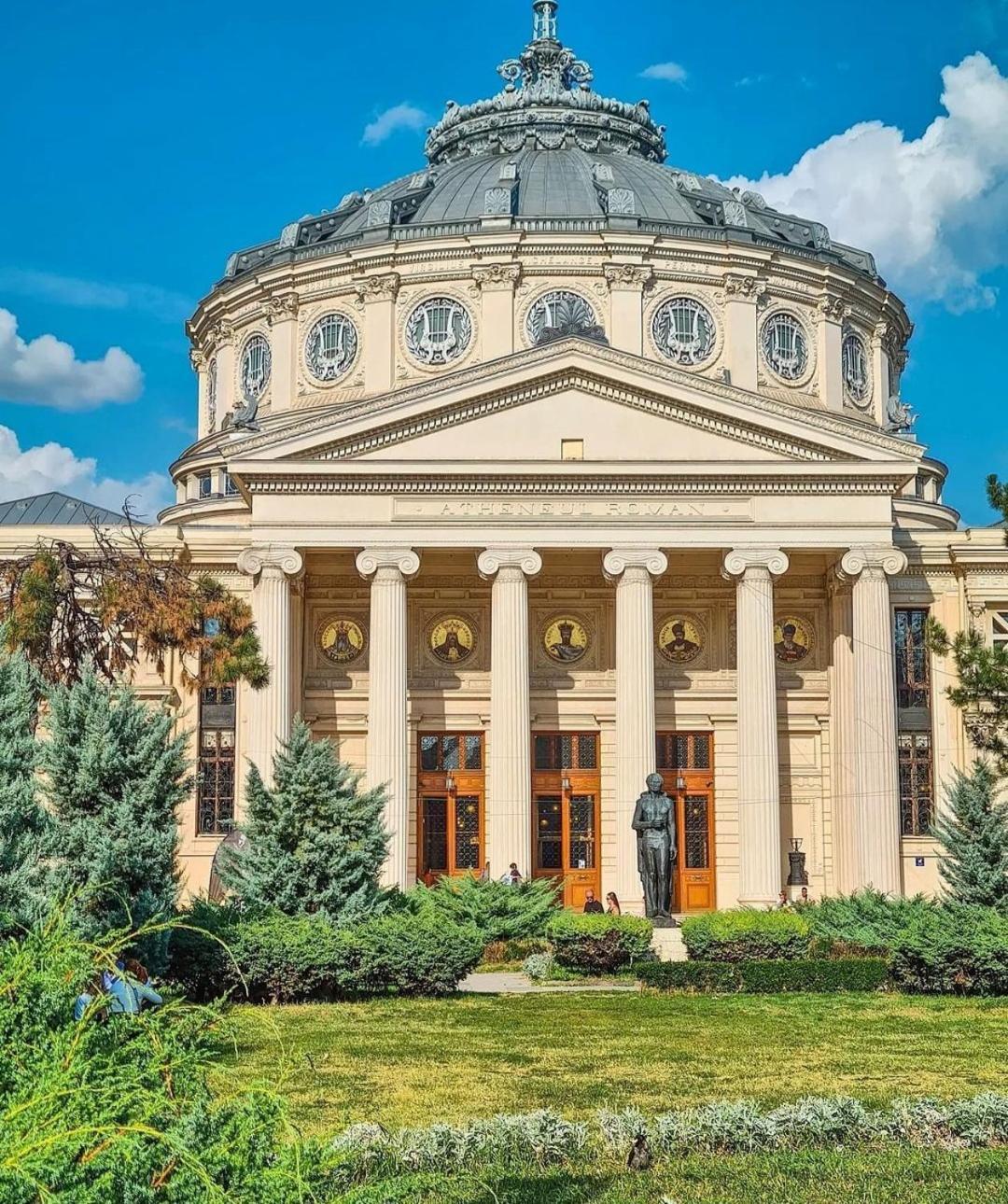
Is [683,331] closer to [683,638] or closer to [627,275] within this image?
[627,275]

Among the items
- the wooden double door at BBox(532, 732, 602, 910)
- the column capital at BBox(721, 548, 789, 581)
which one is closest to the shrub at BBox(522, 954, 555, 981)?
the column capital at BBox(721, 548, 789, 581)

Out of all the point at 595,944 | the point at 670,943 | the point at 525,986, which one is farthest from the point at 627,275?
the point at 525,986

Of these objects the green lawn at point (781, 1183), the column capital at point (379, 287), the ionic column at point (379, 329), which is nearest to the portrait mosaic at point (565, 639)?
the ionic column at point (379, 329)

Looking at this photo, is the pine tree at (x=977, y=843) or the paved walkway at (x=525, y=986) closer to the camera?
the paved walkway at (x=525, y=986)

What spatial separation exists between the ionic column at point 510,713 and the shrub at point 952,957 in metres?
16.0

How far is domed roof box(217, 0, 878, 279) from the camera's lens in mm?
54406

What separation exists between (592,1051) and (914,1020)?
5672 millimetres

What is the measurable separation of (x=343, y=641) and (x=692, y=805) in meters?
10.8

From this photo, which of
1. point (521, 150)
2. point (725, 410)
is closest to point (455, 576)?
point (725, 410)

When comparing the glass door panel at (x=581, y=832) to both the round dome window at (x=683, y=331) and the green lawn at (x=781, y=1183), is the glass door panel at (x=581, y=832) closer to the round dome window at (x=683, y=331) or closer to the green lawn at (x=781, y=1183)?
the round dome window at (x=683, y=331)

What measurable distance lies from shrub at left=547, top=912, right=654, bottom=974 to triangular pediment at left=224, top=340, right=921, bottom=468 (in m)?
16.5

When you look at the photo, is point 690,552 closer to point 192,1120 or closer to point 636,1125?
point 636,1125

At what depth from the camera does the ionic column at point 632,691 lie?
4141 centimetres

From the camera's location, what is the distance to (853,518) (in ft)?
140
